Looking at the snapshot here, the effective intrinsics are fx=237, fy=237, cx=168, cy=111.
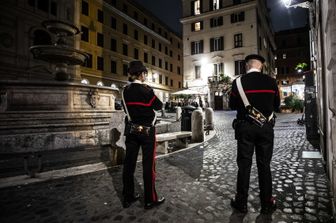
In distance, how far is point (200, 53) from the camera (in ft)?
115

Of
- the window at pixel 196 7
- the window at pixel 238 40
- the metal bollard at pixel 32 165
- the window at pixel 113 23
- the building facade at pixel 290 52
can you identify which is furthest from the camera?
the building facade at pixel 290 52

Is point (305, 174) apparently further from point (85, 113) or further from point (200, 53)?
point (200, 53)

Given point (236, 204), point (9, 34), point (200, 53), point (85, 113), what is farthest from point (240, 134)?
A: point (200, 53)

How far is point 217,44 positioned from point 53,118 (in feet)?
98.2

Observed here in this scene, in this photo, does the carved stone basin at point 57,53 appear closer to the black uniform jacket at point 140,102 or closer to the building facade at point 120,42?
the black uniform jacket at point 140,102

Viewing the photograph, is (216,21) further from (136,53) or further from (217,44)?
(136,53)

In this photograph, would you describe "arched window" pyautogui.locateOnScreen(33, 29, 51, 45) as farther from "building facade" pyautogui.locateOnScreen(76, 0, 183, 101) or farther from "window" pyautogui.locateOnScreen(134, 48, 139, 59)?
"window" pyautogui.locateOnScreen(134, 48, 139, 59)

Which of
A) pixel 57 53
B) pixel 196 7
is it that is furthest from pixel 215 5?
pixel 57 53

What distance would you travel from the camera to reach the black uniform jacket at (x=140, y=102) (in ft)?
10.8

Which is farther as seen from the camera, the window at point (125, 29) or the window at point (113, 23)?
the window at point (125, 29)

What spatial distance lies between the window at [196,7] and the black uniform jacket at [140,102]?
35447 mm

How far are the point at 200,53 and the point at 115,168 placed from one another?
1259 inches

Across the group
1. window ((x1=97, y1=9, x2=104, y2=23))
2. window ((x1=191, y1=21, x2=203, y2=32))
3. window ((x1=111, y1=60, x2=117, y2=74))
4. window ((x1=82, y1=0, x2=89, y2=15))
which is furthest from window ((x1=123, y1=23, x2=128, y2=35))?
window ((x1=191, y1=21, x2=203, y2=32))

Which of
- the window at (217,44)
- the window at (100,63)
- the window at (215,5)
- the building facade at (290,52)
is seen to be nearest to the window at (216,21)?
the window at (215,5)
